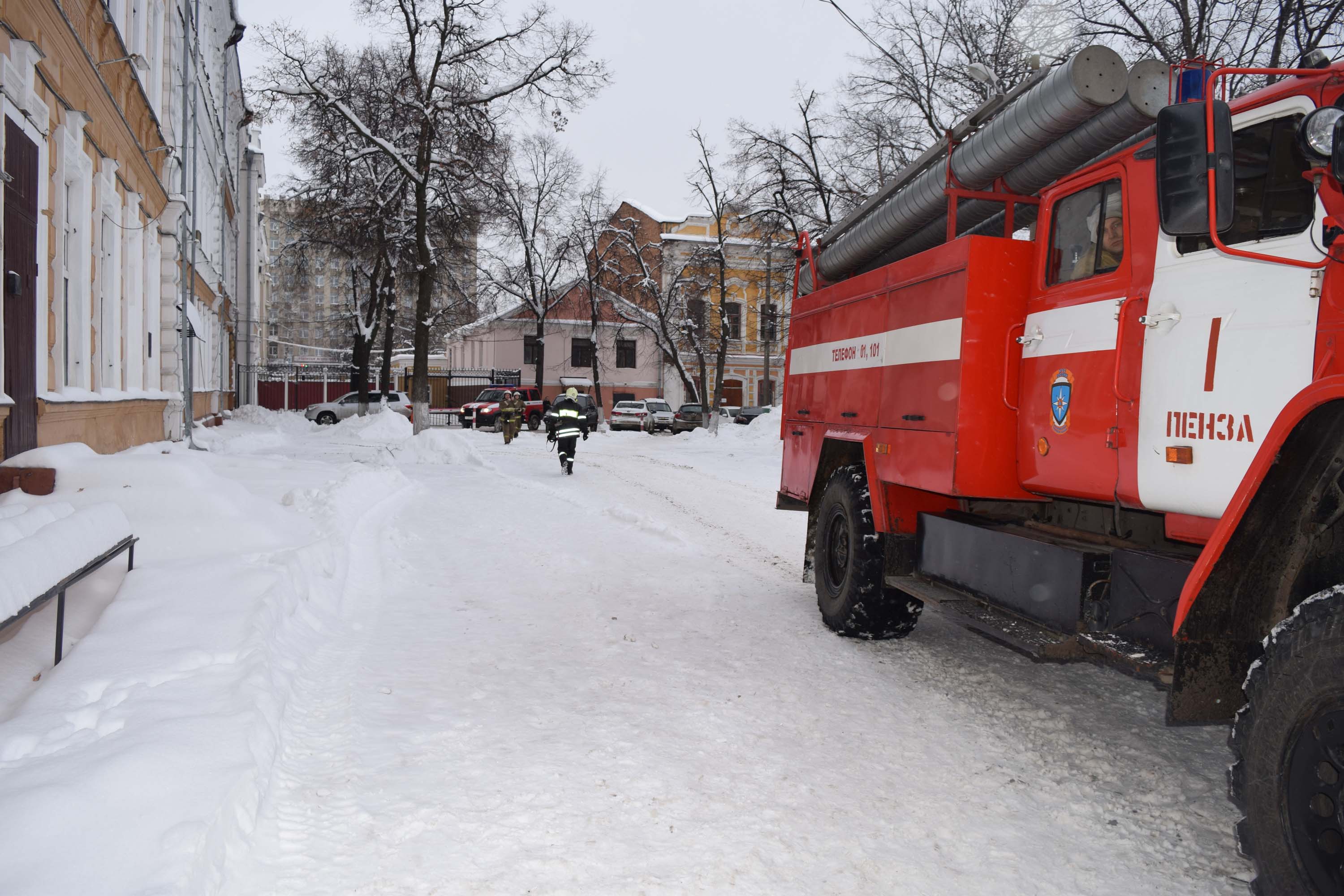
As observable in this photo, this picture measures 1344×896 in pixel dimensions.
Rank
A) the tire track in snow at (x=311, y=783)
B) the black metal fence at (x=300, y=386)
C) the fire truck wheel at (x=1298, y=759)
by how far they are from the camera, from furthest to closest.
Answer: the black metal fence at (x=300, y=386)
the tire track in snow at (x=311, y=783)
the fire truck wheel at (x=1298, y=759)

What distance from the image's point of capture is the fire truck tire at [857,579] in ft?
19.9

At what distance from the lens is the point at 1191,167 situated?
2.95 metres

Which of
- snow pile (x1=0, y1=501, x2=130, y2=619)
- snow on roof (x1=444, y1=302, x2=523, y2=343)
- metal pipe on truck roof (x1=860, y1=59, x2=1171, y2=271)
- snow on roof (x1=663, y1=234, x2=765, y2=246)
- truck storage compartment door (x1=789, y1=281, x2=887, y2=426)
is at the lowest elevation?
snow pile (x1=0, y1=501, x2=130, y2=619)

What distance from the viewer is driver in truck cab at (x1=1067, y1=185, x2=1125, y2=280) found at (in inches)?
165

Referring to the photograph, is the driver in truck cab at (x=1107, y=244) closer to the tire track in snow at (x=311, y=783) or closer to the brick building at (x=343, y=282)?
the tire track in snow at (x=311, y=783)

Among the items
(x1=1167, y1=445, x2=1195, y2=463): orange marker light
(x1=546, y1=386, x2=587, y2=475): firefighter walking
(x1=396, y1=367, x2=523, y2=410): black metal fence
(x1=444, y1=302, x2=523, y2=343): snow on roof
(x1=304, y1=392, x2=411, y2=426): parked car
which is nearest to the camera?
(x1=1167, y1=445, x2=1195, y2=463): orange marker light

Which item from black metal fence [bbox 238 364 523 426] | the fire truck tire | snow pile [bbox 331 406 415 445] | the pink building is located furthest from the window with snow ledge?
the pink building

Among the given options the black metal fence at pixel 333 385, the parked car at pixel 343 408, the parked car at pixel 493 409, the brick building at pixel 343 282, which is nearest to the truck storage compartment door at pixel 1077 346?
the brick building at pixel 343 282

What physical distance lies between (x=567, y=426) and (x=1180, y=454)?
1384cm

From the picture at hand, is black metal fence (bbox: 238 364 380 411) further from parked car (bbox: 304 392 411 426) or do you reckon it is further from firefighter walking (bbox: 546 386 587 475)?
firefighter walking (bbox: 546 386 587 475)

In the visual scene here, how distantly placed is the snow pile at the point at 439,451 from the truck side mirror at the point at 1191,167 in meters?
15.2

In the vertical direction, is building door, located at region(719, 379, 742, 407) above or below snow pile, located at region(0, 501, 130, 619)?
above

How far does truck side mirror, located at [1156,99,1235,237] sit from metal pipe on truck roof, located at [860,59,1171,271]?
113 centimetres

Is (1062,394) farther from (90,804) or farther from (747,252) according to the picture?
(747,252)
